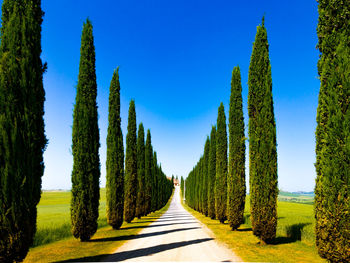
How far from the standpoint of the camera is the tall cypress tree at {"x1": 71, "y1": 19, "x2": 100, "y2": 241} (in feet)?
38.7

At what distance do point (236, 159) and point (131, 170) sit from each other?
38.2ft

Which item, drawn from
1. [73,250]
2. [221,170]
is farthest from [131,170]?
[73,250]

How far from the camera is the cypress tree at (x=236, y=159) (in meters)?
15.8

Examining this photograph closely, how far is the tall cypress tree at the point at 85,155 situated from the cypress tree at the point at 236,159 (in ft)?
30.0

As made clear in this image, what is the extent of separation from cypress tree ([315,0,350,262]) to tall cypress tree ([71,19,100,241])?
1030 centimetres

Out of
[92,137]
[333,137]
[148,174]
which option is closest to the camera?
[333,137]

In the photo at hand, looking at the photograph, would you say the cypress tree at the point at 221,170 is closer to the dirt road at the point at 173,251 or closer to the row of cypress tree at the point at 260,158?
the row of cypress tree at the point at 260,158

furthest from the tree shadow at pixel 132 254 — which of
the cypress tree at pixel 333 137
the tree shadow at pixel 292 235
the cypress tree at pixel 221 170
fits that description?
the cypress tree at pixel 221 170

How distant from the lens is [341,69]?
6527mm

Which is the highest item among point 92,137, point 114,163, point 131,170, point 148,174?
point 92,137

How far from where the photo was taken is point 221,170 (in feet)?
71.4

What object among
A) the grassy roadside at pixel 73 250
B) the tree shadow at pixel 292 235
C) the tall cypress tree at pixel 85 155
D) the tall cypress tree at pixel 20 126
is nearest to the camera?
the tall cypress tree at pixel 20 126

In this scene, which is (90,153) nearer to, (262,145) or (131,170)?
(262,145)

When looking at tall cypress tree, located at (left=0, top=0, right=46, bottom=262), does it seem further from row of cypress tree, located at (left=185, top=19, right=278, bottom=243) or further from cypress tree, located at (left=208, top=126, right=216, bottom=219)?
cypress tree, located at (left=208, top=126, right=216, bottom=219)
